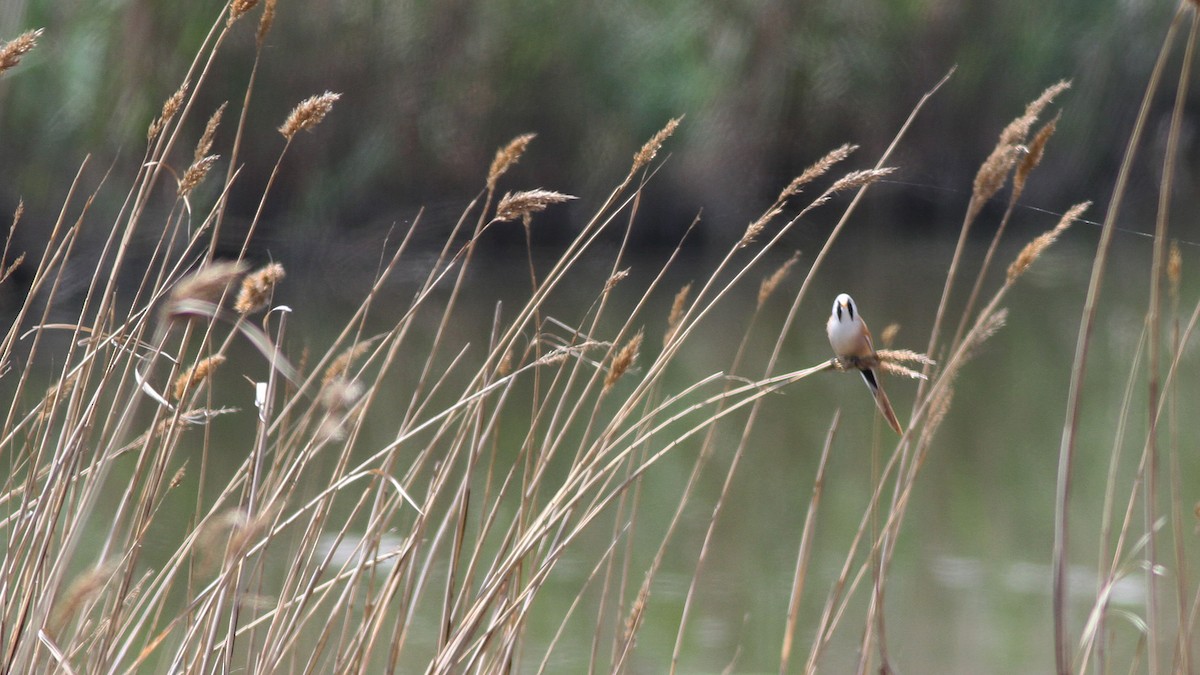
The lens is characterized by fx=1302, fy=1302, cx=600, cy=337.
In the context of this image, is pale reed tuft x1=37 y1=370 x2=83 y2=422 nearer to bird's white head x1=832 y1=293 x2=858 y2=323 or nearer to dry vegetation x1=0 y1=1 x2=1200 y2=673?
dry vegetation x1=0 y1=1 x2=1200 y2=673

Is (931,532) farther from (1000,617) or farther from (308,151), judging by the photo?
(308,151)

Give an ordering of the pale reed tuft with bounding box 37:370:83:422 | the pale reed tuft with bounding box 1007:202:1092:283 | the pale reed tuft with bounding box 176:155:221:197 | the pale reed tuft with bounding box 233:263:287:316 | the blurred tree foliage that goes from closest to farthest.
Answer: the pale reed tuft with bounding box 233:263:287:316, the pale reed tuft with bounding box 1007:202:1092:283, the pale reed tuft with bounding box 176:155:221:197, the pale reed tuft with bounding box 37:370:83:422, the blurred tree foliage

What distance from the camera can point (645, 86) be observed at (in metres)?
7.39

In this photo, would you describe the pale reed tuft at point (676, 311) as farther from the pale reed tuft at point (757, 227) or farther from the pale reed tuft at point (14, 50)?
the pale reed tuft at point (14, 50)

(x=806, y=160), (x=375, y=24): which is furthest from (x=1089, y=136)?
(x=375, y=24)

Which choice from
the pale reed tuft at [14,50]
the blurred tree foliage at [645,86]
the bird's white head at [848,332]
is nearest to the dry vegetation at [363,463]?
the pale reed tuft at [14,50]

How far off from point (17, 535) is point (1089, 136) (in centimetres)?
750

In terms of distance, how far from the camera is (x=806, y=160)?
794 centimetres

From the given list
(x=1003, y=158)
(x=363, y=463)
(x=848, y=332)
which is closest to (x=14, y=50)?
(x=363, y=463)

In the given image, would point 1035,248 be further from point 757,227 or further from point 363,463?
point 363,463

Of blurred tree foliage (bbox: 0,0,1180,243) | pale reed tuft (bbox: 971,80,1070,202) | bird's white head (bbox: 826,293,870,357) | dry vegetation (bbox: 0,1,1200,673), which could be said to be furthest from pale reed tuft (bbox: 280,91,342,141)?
blurred tree foliage (bbox: 0,0,1180,243)

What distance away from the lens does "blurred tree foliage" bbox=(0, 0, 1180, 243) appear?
7094 mm

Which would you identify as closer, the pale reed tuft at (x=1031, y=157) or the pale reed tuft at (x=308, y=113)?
the pale reed tuft at (x=1031, y=157)

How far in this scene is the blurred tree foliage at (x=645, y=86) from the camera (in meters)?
7.09
